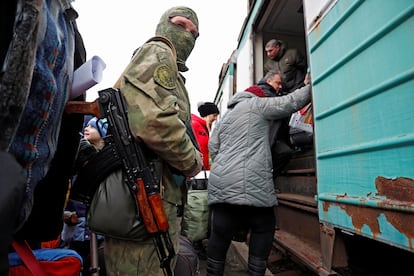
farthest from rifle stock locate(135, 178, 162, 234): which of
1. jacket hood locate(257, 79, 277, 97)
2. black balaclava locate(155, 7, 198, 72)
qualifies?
jacket hood locate(257, 79, 277, 97)

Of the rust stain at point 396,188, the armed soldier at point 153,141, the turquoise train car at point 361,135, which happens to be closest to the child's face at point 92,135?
the armed soldier at point 153,141

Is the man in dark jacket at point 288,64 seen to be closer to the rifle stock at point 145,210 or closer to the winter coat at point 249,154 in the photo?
the winter coat at point 249,154

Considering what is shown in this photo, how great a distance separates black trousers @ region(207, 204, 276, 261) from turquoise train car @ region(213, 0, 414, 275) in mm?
294

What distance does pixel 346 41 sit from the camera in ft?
4.44

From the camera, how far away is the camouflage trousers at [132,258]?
0.96 m

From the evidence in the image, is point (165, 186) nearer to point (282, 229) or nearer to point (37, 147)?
point (37, 147)

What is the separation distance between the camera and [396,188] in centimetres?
102

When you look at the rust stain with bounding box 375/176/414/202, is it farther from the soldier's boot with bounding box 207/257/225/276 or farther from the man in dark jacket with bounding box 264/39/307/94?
the man in dark jacket with bounding box 264/39/307/94

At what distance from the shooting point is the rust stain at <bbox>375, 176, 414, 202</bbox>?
3.17 feet

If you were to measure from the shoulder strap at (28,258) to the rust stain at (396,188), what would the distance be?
4.20 ft

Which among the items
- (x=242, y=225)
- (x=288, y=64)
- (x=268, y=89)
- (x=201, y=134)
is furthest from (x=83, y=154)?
(x=288, y=64)

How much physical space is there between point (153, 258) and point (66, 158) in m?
0.54

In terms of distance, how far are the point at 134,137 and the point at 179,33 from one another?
0.71m

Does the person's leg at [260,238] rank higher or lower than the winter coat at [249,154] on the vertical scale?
lower
